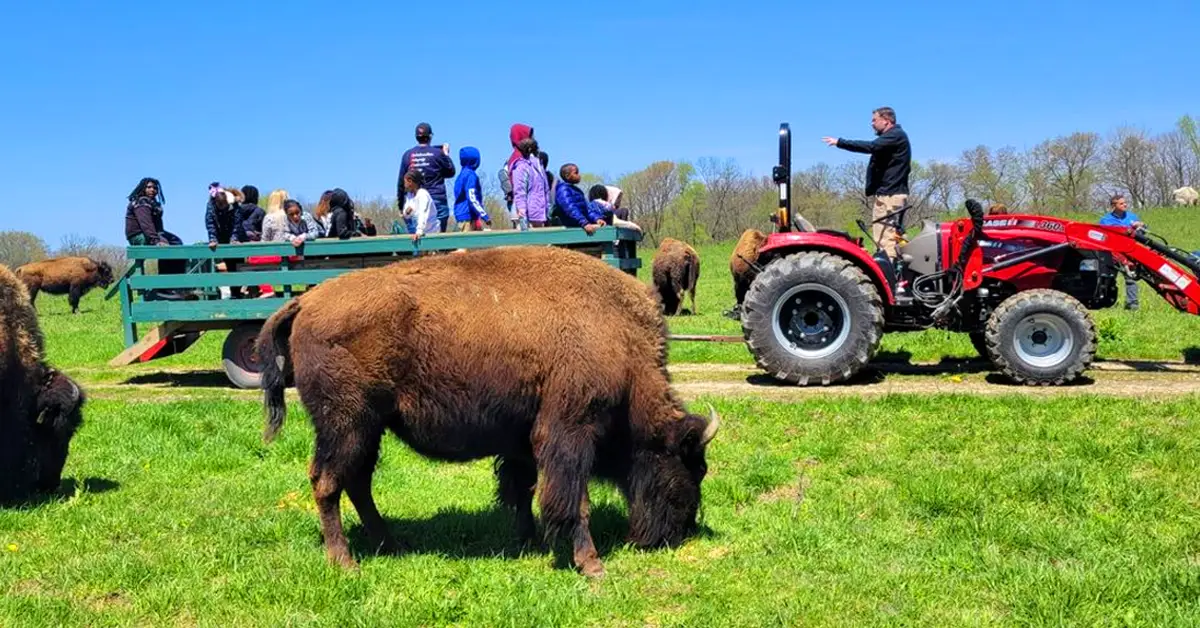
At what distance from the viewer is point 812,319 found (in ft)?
34.9

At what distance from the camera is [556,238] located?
11.2 metres

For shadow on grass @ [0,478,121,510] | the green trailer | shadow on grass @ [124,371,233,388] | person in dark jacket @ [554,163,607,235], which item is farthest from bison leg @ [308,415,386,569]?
shadow on grass @ [124,371,233,388]

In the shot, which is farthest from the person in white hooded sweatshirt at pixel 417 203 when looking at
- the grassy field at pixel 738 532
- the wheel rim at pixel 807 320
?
the wheel rim at pixel 807 320

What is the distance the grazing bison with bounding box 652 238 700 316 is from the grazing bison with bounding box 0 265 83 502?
13.5 m

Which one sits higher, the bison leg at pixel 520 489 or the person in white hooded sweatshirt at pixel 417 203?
the person in white hooded sweatshirt at pixel 417 203

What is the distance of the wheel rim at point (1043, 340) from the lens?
9.93m

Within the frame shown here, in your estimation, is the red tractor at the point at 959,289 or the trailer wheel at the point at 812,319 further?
the trailer wheel at the point at 812,319

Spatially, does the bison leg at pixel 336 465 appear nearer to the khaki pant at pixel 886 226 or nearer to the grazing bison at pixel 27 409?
the grazing bison at pixel 27 409

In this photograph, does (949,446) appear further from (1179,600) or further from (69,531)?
(69,531)

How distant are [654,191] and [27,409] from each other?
52.8 metres

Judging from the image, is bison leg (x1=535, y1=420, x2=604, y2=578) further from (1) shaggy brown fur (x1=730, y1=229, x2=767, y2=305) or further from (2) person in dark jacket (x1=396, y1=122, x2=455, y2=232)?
(1) shaggy brown fur (x1=730, y1=229, x2=767, y2=305)

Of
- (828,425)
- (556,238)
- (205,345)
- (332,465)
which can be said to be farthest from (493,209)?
(332,465)

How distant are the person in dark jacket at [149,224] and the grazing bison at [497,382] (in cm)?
767

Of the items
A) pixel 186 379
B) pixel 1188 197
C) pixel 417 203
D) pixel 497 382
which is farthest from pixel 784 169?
pixel 1188 197
